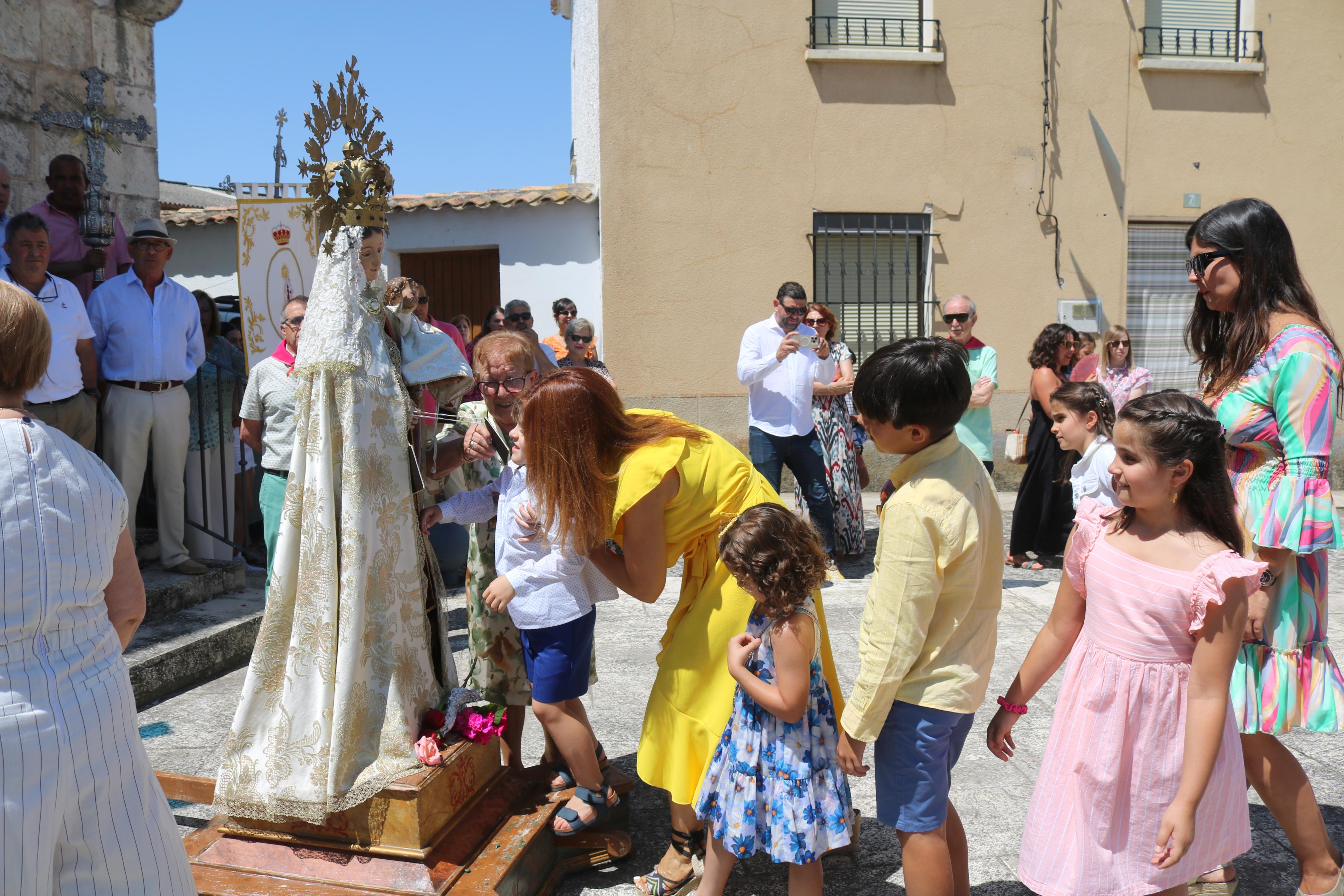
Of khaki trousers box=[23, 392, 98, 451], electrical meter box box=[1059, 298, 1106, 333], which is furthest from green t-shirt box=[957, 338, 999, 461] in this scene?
khaki trousers box=[23, 392, 98, 451]

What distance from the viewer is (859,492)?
7.27 m

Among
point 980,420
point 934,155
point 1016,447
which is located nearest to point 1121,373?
point 980,420

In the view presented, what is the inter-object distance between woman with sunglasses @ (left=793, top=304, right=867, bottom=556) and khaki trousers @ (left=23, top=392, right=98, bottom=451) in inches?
169

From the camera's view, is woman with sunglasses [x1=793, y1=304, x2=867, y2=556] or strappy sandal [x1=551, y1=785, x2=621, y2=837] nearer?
strappy sandal [x1=551, y1=785, x2=621, y2=837]

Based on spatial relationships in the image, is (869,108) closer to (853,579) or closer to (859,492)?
(859,492)

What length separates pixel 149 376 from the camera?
18.6 feet

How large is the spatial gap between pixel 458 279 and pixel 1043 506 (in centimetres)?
746

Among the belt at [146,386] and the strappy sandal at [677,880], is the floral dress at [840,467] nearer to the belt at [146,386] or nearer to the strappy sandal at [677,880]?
the belt at [146,386]

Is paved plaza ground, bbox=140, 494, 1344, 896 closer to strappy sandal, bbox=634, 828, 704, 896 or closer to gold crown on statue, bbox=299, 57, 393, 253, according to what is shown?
strappy sandal, bbox=634, 828, 704, 896

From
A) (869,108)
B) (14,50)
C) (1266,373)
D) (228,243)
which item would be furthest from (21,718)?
(228,243)

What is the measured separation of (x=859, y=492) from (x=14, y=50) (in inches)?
235

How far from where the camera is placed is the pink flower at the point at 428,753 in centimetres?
280

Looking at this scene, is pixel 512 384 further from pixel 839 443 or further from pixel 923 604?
pixel 839 443

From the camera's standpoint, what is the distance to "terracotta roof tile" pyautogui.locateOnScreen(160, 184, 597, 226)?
34.8 ft
